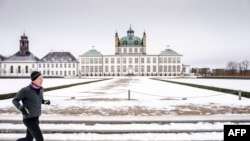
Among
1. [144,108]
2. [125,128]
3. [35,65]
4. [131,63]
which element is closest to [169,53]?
[131,63]

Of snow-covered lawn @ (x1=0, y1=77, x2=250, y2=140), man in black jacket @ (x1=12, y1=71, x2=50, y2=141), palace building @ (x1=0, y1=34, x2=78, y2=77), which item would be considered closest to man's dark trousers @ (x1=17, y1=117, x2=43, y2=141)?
man in black jacket @ (x1=12, y1=71, x2=50, y2=141)

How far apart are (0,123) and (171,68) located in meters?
90.8

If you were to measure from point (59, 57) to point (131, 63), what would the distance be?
93.2 ft

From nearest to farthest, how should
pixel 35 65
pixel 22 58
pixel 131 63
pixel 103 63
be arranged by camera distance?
pixel 22 58 < pixel 35 65 < pixel 131 63 < pixel 103 63

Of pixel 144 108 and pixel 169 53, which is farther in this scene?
pixel 169 53

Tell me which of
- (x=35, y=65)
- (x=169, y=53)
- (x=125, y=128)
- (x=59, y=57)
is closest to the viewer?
(x=125, y=128)

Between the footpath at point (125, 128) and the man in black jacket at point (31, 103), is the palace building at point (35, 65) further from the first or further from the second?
the man in black jacket at point (31, 103)

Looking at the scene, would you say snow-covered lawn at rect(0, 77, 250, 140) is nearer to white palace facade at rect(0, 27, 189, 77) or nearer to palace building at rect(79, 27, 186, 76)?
white palace facade at rect(0, 27, 189, 77)

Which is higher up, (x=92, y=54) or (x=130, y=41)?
(x=130, y=41)

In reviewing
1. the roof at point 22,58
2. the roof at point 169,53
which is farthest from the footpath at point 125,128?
the roof at point 22,58

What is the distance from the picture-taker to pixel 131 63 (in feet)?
315

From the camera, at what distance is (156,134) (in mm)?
7078

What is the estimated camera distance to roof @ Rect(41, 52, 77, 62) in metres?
93.2

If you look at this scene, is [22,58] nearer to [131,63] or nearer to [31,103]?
[131,63]
